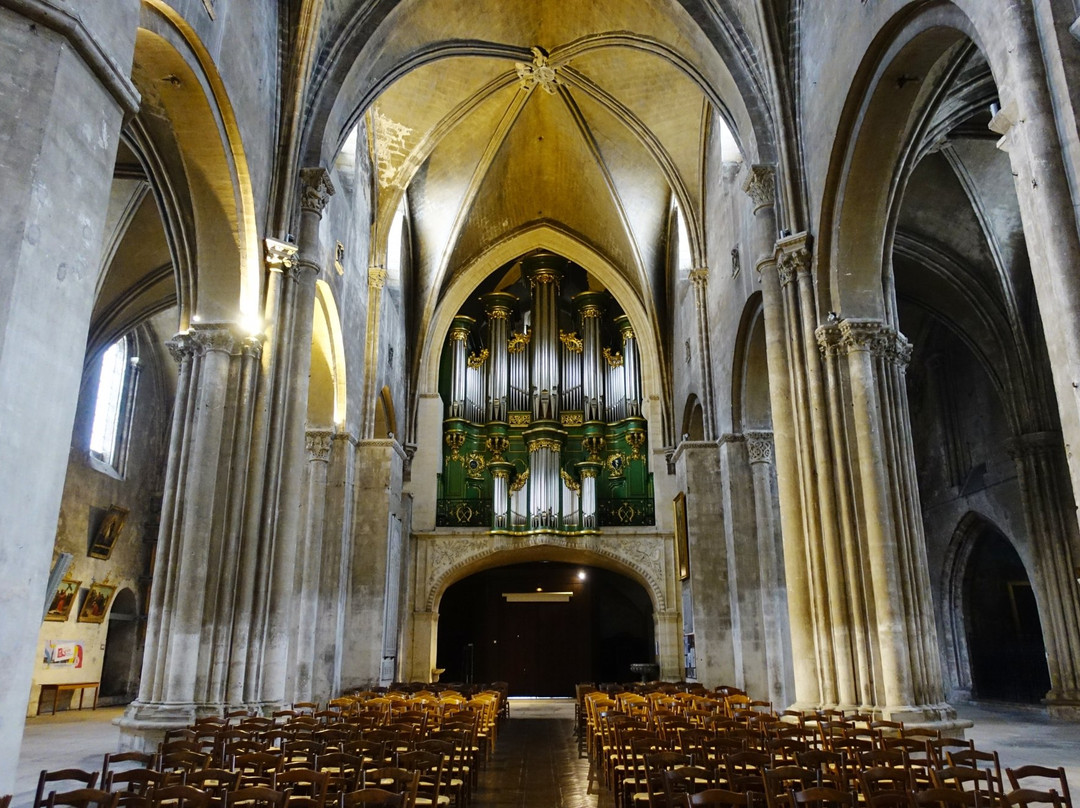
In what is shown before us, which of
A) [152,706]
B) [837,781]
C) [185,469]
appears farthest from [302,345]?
[837,781]

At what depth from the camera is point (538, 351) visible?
2742 centimetres

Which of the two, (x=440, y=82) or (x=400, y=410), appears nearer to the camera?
(x=440, y=82)

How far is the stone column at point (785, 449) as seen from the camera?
36.5ft

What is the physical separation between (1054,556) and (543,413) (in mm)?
14264

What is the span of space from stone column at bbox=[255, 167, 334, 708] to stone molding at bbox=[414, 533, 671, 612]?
1210 centimetres

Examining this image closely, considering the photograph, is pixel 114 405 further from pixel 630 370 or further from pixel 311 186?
pixel 630 370

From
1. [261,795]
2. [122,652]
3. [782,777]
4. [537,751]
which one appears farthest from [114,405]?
[782,777]

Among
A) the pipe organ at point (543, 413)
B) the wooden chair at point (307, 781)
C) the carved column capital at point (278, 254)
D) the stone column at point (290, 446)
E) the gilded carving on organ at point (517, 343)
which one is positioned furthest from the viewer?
the gilded carving on organ at point (517, 343)

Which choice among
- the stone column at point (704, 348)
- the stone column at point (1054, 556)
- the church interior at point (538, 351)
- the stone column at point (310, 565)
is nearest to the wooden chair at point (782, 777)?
the church interior at point (538, 351)

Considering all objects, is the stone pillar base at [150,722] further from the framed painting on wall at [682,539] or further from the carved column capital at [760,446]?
the framed painting on wall at [682,539]

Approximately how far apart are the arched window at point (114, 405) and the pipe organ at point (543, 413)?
882 cm

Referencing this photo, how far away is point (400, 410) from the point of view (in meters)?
23.3

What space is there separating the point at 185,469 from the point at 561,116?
14.5m

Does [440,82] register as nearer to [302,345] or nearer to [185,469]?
[302,345]
